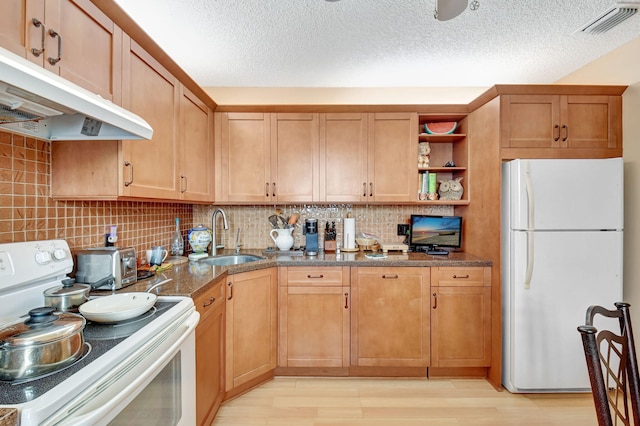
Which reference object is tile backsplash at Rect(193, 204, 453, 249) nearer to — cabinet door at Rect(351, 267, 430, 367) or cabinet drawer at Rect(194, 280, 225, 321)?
cabinet door at Rect(351, 267, 430, 367)

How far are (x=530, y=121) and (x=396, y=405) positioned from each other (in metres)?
2.26

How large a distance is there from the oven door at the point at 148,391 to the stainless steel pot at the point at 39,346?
13cm

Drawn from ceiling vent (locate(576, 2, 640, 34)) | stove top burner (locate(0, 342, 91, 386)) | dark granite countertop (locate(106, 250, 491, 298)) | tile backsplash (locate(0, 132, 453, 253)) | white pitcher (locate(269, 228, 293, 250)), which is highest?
ceiling vent (locate(576, 2, 640, 34))

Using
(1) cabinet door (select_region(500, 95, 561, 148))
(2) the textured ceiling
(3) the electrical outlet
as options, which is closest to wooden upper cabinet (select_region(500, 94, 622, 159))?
(1) cabinet door (select_region(500, 95, 561, 148))

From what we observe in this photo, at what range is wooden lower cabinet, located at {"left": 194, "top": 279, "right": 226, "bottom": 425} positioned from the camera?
1.59 meters

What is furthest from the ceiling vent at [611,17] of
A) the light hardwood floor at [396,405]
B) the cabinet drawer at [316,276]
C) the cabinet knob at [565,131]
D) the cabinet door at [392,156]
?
the light hardwood floor at [396,405]

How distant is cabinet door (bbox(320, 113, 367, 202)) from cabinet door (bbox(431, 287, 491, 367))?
3.50 feet

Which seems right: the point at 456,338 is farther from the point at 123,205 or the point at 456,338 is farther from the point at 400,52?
the point at 123,205

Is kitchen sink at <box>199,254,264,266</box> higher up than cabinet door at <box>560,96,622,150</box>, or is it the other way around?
cabinet door at <box>560,96,622,150</box>

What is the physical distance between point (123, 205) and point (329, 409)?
1.91 meters

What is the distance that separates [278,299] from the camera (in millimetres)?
2318

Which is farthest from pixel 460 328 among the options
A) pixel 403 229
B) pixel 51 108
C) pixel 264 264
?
pixel 51 108

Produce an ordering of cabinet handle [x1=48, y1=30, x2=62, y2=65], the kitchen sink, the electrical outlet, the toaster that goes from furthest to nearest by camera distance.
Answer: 1. the electrical outlet
2. the kitchen sink
3. the toaster
4. cabinet handle [x1=48, y1=30, x2=62, y2=65]

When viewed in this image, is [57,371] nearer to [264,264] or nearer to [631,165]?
[264,264]
